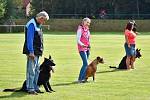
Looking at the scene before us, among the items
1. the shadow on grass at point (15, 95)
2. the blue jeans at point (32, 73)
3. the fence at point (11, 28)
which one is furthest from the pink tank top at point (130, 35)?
the fence at point (11, 28)

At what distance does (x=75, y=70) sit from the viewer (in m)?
21.5

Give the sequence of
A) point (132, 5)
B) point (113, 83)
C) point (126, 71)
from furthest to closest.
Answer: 1. point (132, 5)
2. point (126, 71)
3. point (113, 83)

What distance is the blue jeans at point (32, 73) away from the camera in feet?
47.1

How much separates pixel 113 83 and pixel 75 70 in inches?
172

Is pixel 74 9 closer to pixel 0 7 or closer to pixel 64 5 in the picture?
pixel 64 5

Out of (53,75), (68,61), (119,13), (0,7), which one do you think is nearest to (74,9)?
(119,13)

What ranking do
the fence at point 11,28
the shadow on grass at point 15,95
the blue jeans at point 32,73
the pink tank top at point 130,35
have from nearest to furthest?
1. the shadow on grass at point 15,95
2. the blue jeans at point 32,73
3. the pink tank top at point 130,35
4. the fence at point 11,28

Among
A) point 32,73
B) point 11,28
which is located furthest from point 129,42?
point 11,28

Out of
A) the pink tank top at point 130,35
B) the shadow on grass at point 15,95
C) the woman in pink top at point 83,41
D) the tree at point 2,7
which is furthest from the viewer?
the tree at point 2,7

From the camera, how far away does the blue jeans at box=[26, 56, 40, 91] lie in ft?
47.1

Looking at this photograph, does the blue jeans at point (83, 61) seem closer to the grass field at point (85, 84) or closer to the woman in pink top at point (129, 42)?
the grass field at point (85, 84)

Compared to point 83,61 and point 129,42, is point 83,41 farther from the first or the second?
point 129,42

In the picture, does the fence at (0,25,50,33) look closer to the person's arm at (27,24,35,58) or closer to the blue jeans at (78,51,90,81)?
the blue jeans at (78,51,90,81)

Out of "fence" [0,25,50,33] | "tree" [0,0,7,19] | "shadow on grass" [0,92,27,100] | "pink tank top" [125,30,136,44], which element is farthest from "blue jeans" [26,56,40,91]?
"tree" [0,0,7,19]
